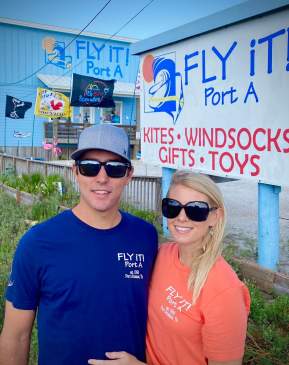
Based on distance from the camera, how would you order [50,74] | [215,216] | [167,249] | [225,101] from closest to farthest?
[215,216]
[167,249]
[225,101]
[50,74]

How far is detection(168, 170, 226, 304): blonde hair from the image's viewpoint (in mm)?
1756

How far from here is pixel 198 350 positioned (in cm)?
177

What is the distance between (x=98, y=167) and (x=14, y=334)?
885 mm

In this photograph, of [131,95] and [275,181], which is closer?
[275,181]

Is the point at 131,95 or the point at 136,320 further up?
the point at 131,95

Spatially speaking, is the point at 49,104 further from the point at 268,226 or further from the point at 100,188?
the point at 100,188

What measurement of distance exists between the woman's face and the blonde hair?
0.02 meters

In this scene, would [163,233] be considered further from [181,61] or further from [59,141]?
[59,141]

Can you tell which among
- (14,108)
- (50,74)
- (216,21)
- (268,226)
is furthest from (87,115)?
(268,226)

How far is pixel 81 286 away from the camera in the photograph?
1.83 m

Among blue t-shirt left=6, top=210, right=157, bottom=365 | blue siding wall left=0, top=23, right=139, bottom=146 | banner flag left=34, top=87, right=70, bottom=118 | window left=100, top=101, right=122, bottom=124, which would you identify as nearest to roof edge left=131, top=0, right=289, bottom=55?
blue t-shirt left=6, top=210, right=157, bottom=365

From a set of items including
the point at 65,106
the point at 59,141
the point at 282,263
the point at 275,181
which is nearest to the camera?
the point at 275,181

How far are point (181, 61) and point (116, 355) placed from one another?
14.0ft

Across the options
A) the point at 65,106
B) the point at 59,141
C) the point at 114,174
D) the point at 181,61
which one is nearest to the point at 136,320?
the point at 114,174
